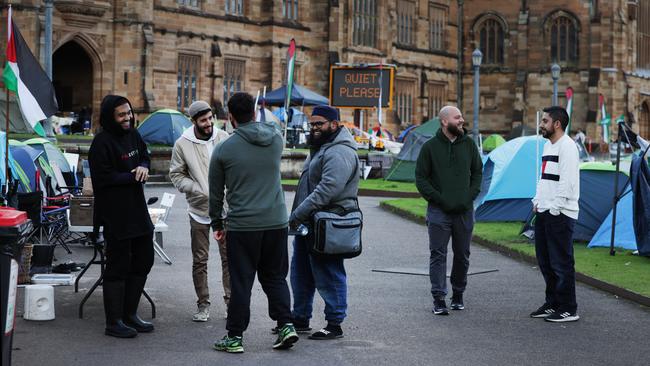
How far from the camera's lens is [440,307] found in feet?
33.7

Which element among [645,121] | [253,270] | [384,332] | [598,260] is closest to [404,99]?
[645,121]

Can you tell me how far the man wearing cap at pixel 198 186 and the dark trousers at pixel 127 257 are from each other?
2.03ft

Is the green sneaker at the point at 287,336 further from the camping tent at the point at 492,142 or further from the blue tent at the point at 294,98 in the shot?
the camping tent at the point at 492,142

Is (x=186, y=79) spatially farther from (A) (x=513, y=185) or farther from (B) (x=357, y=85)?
(A) (x=513, y=185)

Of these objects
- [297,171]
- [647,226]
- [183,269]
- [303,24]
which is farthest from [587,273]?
[303,24]

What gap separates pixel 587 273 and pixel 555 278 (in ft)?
9.61

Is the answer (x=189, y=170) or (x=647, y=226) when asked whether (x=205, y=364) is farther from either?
(x=647, y=226)

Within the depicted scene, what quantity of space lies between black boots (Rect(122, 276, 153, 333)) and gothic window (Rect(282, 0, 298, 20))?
3706 cm

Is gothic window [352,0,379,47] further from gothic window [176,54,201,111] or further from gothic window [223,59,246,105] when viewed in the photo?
gothic window [176,54,201,111]

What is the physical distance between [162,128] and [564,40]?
2848 cm

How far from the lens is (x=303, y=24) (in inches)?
1820

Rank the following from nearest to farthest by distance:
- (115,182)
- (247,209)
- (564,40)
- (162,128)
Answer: (247,209)
(115,182)
(162,128)
(564,40)

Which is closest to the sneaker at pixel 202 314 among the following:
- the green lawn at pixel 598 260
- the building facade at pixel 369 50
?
the green lawn at pixel 598 260

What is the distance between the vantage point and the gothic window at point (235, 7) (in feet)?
143
